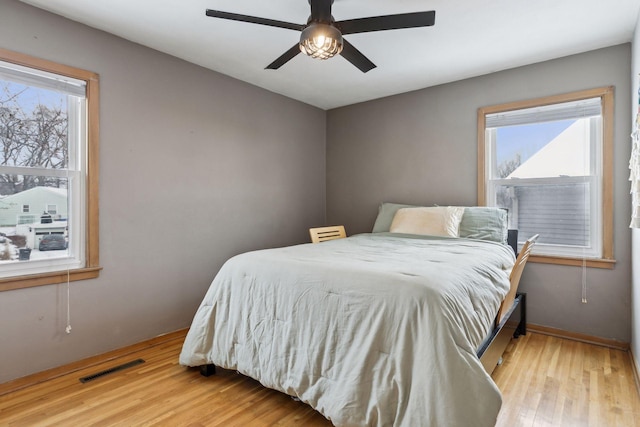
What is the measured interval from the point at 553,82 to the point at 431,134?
1.10 metres

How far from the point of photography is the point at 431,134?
3572 millimetres

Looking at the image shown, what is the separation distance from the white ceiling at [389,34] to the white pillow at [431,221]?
1294 mm

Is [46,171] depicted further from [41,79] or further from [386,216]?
[386,216]

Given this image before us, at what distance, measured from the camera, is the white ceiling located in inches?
84.0

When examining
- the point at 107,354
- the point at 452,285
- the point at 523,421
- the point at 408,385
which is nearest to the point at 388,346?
the point at 408,385

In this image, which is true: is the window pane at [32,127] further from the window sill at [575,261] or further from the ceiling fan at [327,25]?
the window sill at [575,261]

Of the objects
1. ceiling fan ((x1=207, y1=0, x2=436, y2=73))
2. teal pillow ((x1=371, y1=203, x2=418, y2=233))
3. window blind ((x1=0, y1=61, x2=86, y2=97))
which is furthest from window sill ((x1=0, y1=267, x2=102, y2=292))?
teal pillow ((x1=371, y1=203, x2=418, y2=233))

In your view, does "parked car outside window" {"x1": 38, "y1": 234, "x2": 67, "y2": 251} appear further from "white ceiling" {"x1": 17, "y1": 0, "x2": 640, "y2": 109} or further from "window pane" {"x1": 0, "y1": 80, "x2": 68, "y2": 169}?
"white ceiling" {"x1": 17, "y1": 0, "x2": 640, "y2": 109}

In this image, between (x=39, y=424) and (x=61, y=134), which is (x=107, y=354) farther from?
(x=61, y=134)

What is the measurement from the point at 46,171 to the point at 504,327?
10.5 ft

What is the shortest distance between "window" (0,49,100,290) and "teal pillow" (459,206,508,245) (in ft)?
9.57

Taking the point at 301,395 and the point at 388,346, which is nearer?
the point at 388,346

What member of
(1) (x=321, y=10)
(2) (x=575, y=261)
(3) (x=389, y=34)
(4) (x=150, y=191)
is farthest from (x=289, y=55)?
(2) (x=575, y=261)

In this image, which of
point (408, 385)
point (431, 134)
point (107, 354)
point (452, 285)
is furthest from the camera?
point (431, 134)
